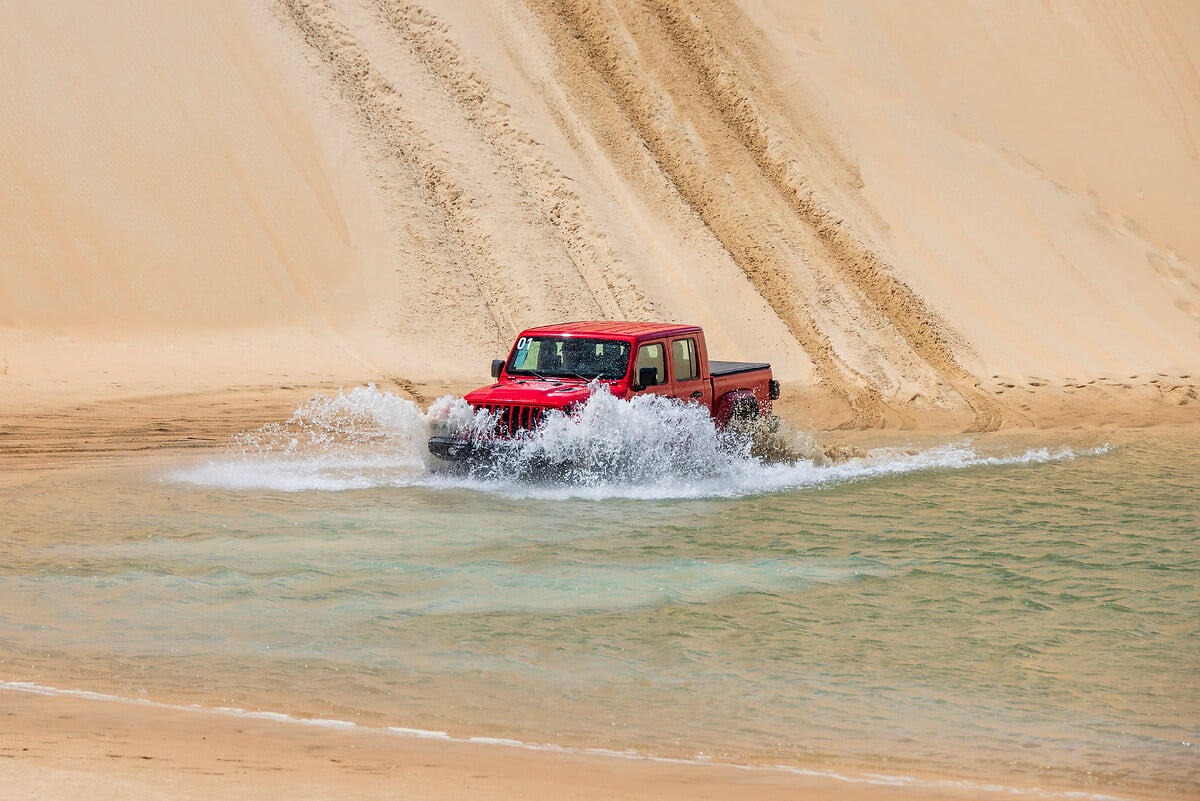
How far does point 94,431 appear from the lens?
17.0 m

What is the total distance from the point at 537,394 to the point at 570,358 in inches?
36.4

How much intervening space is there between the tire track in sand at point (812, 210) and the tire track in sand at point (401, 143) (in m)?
7.00

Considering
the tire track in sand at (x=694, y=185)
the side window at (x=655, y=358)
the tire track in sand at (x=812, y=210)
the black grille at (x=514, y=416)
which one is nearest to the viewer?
the black grille at (x=514, y=416)

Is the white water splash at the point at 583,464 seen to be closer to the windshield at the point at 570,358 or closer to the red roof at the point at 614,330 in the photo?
the windshield at the point at 570,358

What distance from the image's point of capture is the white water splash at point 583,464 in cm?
1316

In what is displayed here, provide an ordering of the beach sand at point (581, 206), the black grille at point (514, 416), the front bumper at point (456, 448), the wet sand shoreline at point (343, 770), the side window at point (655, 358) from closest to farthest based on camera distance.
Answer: the wet sand shoreline at point (343, 770) < the black grille at point (514, 416) < the front bumper at point (456, 448) < the side window at point (655, 358) < the beach sand at point (581, 206)

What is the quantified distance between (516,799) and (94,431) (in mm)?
13061

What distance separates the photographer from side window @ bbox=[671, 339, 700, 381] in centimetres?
1409

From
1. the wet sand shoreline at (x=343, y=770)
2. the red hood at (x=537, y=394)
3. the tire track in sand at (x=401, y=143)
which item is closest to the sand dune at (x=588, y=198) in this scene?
the tire track in sand at (x=401, y=143)

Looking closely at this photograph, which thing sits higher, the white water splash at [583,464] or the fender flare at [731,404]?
the fender flare at [731,404]

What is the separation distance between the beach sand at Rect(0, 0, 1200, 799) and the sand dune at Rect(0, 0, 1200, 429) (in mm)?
73

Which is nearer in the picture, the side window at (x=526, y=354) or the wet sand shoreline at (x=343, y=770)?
the wet sand shoreline at (x=343, y=770)

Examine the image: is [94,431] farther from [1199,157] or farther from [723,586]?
[1199,157]

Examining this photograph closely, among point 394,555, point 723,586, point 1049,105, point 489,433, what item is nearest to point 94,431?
Result: point 489,433
